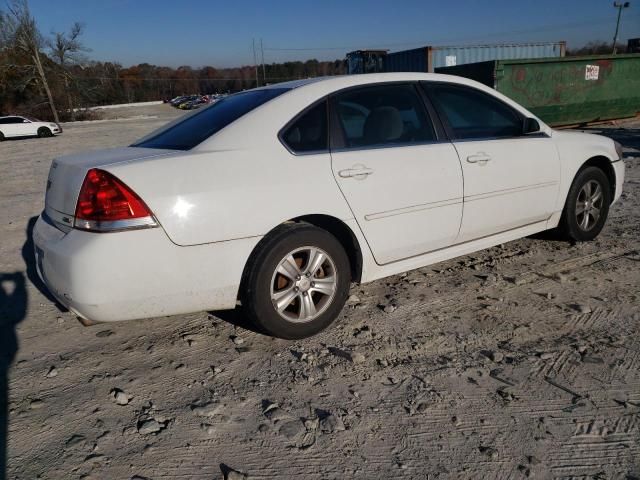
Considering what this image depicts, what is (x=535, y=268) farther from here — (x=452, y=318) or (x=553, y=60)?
(x=553, y=60)

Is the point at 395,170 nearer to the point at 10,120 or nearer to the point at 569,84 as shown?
the point at 569,84

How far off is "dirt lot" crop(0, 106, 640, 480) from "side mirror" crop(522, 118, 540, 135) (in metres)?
1.11

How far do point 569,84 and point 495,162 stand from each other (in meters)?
11.4

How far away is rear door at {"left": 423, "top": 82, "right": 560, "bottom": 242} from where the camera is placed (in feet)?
11.6

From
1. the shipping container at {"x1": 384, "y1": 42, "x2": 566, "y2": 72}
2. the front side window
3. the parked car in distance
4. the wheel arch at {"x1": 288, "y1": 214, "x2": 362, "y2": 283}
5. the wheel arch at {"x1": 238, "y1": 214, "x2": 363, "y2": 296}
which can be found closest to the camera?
the wheel arch at {"x1": 238, "y1": 214, "x2": 363, "y2": 296}

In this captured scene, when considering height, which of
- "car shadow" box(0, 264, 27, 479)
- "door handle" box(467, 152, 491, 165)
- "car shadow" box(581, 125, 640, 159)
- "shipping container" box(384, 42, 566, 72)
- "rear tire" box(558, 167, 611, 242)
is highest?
"shipping container" box(384, 42, 566, 72)

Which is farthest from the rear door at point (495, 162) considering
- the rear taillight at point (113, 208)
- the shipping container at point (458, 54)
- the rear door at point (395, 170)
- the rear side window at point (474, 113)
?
the shipping container at point (458, 54)

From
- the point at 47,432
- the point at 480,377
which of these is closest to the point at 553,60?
the point at 480,377

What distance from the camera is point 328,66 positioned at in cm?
7400

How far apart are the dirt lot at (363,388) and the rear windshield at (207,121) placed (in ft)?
3.95

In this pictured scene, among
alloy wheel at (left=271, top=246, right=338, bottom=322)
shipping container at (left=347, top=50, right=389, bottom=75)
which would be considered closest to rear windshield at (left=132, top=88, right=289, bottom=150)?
alloy wheel at (left=271, top=246, right=338, bottom=322)

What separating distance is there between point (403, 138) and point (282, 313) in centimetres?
142

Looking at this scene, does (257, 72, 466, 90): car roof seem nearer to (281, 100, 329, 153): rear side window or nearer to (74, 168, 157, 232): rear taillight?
(281, 100, 329, 153): rear side window

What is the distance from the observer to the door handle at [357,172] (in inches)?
118
